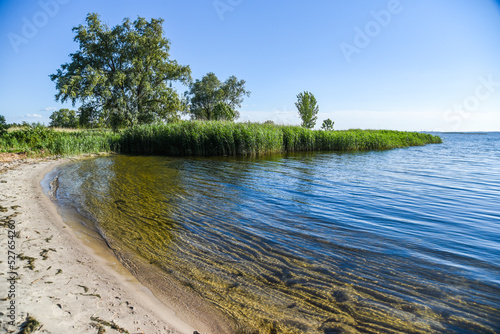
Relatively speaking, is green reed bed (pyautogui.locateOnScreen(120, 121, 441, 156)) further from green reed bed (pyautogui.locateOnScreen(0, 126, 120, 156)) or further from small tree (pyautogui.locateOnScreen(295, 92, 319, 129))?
small tree (pyautogui.locateOnScreen(295, 92, 319, 129))

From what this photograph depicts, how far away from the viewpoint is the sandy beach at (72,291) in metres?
2.43

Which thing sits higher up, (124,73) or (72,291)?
(124,73)

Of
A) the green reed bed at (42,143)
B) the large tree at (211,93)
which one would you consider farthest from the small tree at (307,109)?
the green reed bed at (42,143)

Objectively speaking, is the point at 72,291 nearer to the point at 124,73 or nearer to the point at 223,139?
the point at 223,139

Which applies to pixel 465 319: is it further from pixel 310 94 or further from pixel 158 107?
pixel 310 94

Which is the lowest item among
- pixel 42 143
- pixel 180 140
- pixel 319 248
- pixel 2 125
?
pixel 319 248

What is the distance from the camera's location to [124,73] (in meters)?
32.2

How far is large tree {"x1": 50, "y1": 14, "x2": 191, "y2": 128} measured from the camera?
101 feet

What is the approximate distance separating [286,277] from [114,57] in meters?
37.3

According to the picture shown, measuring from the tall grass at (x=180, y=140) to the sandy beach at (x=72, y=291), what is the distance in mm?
15459

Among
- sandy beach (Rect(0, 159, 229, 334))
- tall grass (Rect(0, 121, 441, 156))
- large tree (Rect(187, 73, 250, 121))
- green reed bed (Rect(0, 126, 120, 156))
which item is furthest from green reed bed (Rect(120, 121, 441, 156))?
large tree (Rect(187, 73, 250, 121))

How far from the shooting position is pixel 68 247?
13.6 feet

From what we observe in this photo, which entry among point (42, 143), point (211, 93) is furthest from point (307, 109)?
point (42, 143)

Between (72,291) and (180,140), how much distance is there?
18749mm
